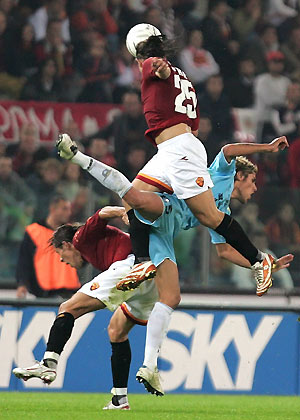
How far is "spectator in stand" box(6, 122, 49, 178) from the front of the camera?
1217cm

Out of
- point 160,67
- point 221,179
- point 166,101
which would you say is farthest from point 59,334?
point 160,67

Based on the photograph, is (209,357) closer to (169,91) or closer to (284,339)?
(284,339)

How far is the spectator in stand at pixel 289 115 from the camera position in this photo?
1373 centimetres

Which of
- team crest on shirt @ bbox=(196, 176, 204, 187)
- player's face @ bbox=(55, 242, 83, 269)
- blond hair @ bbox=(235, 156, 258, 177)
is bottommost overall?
player's face @ bbox=(55, 242, 83, 269)

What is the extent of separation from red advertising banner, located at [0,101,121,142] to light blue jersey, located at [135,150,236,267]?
488 cm

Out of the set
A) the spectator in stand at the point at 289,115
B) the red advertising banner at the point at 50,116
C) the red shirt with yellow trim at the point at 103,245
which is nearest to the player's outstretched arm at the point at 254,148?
the red shirt with yellow trim at the point at 103,245

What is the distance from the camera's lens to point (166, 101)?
7543 mm

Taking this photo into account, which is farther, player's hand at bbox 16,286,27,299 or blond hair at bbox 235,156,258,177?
player's hand at bbox 16,286,27,299

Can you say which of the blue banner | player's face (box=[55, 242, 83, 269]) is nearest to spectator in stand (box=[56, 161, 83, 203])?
the blue banner

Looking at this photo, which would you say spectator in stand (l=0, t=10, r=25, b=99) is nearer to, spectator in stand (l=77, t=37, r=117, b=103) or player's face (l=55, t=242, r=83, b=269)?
spectator in stand (l=77, t=37, r=117, b=103)

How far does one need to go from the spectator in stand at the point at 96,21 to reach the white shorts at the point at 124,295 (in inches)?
245

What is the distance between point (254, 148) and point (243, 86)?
6514mm

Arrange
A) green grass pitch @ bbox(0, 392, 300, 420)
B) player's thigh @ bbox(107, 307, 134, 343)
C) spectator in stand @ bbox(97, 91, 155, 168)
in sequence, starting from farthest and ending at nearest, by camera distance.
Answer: spectator in stand @ bbox(97, 91, 155, 168) → player's thigh @ bbox(107, 307, 134, 343) → green grass pitch @ bbox(0, 392, 300, 420)

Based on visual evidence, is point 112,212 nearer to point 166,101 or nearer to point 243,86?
point 166,101
